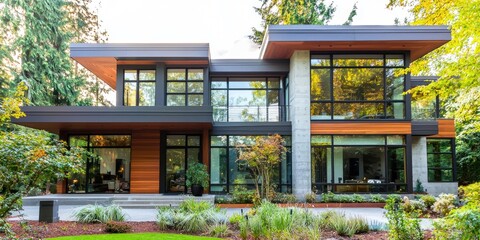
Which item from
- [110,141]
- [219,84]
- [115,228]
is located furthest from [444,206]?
[110,141]

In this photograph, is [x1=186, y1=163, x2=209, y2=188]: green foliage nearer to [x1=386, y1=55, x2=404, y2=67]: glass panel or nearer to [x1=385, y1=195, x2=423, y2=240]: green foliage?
[x1=386, y1=55, x2=404, y2=67]: glass panel

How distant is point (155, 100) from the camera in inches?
706

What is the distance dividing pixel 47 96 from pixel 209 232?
61.6ft

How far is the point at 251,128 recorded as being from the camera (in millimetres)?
17781

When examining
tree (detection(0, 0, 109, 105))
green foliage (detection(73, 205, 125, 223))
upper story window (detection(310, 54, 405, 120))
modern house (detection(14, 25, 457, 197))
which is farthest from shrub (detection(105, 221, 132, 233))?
tree (detection(0, 0, 109, 105))

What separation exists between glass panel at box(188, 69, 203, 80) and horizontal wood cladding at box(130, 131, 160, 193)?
10.4 feet

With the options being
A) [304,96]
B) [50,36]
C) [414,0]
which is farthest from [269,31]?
[50,36]

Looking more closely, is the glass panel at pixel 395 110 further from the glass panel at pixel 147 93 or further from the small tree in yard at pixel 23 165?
the small tree in yard at pixel 23 165

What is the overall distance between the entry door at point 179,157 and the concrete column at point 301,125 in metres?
4.69

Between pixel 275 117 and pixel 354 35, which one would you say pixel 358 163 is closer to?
pixel 275 117

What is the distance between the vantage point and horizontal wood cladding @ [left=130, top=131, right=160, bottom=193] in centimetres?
1748

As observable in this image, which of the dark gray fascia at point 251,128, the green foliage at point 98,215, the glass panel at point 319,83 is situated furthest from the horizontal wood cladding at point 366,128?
the green foliage at point 98,215

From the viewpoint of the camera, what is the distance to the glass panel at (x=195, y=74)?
18.5 metres

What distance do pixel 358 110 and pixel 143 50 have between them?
1008 centimetres
